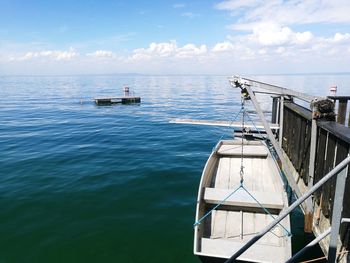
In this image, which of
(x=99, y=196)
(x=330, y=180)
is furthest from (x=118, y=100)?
(x=330, y=180)

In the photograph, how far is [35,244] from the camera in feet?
32.6

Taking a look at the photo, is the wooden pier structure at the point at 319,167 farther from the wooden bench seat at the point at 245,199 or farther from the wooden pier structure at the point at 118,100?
the wooden pier structure at the point at 118,100

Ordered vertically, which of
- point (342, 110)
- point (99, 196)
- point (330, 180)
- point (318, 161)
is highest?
point (342, 110)

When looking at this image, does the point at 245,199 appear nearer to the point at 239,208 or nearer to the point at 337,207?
the point at 239,208

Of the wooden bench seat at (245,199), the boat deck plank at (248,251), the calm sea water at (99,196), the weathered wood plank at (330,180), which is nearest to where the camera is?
the boat deck plank at (248,251)

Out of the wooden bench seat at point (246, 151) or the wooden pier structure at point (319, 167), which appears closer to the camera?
the wooden pier structure at point (319, 167)

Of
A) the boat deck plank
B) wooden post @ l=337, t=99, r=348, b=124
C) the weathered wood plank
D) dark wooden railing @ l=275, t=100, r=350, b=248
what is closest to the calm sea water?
the boat deck plank

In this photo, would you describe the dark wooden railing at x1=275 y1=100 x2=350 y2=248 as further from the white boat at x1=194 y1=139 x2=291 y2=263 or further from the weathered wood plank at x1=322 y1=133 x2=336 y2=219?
the white boat at x1=194 y1=139 x2=291 y2=263

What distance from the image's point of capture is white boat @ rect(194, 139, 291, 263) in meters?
8.02

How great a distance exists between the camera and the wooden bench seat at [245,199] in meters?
10.1

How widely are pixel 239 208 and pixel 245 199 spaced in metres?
0.54

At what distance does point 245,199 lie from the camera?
406 inches

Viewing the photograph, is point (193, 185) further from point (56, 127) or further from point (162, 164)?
point (56, 127)

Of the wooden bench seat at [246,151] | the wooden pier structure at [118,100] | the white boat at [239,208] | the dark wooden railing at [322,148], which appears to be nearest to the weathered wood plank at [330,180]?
the dark wooden railing at [322,148]
